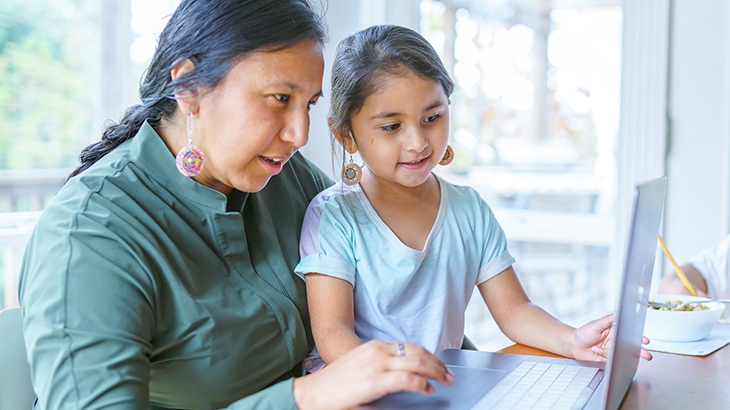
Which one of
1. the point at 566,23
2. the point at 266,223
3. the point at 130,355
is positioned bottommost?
the point at 130,355

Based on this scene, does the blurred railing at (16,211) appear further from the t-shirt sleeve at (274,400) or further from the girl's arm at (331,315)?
the t-shirt sleeve at (274,400)

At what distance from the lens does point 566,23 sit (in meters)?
3.04

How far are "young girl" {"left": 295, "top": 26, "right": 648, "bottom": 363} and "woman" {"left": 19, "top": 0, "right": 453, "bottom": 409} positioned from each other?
3.5 inches

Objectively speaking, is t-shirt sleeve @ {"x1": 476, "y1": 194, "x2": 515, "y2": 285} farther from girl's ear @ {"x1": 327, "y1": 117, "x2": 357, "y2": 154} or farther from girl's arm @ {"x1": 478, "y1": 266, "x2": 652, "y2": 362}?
girl's ear @ {"x1": 327, "y1": 117, "x2": 357, "y2": 154}

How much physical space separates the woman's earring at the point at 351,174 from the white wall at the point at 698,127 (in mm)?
1651

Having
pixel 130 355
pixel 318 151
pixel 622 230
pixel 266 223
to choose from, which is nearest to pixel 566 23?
pixel 622 230

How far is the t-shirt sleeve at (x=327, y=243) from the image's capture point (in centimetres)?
130

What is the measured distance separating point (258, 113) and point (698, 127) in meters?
2.02

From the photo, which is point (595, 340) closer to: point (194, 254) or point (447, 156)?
point (447, 156)

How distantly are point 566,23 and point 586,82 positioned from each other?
266mm

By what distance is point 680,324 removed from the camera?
4.30 ft

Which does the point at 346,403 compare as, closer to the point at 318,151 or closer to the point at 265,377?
the point at 265,377

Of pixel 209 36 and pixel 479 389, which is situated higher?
pixel 209 36

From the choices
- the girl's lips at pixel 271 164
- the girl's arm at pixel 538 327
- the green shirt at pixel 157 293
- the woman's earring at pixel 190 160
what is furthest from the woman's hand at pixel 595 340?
the woman's earring at pixel 190 160
